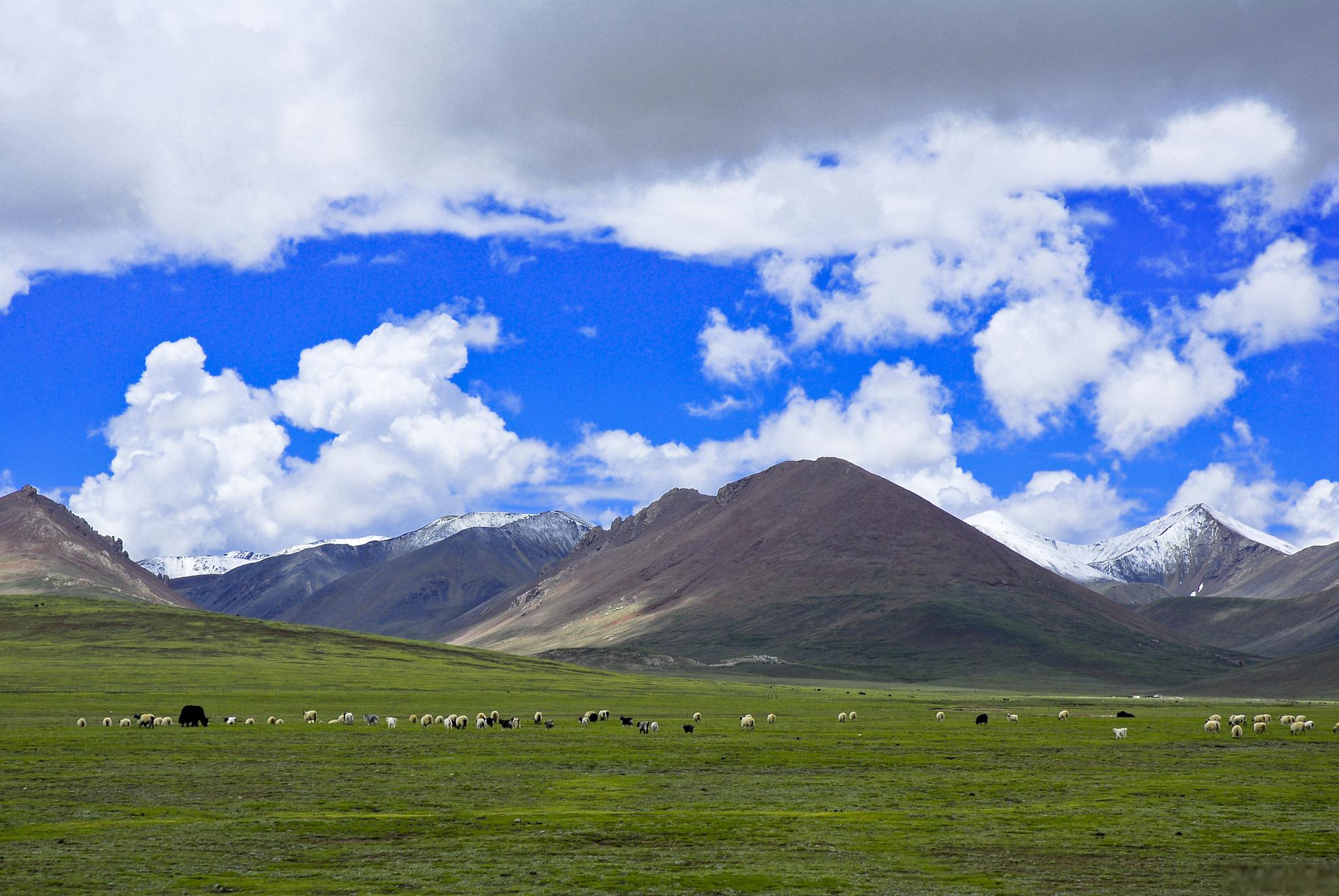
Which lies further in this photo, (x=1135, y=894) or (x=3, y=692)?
(x=3, y=692)

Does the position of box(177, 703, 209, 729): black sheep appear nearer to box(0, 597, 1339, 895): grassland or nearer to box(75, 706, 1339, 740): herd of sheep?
box(75, 706, 1339, 740): herd of sheep

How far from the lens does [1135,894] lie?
26.8 m

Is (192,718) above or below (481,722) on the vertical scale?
above

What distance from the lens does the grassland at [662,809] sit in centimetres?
2889

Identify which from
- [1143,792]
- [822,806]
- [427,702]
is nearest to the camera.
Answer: [822,806]

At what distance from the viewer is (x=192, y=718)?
80938 mm

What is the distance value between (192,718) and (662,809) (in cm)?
5193

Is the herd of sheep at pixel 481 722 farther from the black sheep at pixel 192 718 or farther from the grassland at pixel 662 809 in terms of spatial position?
the grassland at pixel 662 809

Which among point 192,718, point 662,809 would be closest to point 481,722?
point 192,718

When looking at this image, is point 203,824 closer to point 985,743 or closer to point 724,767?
point 724,767

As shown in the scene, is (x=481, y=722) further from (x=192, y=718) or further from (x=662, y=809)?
(x=662, y=809)

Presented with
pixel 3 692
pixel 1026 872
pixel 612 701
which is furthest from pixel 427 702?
pixel 1026 872

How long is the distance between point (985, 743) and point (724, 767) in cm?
2409

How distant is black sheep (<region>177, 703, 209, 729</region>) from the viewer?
8031 centimetres
